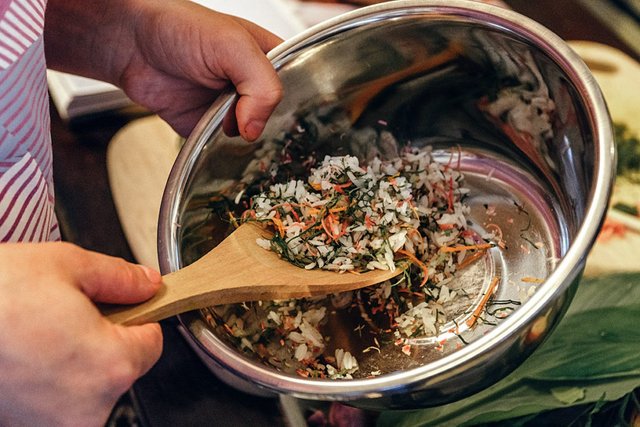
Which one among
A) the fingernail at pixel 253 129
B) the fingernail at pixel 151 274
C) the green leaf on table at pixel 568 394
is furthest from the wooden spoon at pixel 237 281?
the green leaf on table at pixel 568 394

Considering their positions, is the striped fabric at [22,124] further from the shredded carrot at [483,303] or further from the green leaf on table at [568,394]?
the green leaf on table at [568,394]

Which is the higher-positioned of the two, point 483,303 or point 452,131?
point 452,131

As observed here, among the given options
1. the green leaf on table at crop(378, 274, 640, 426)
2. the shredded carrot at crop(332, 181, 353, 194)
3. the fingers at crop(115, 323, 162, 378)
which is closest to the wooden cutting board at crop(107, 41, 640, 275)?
the green leaf on table at crop(378, 274, 640, 426)

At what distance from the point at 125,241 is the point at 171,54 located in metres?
0.32

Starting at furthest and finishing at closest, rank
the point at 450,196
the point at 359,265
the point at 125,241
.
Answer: the point at 125,241 → the point at 450,196 → the point at 359,265

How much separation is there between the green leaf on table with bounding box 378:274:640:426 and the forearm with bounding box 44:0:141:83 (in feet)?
1.99

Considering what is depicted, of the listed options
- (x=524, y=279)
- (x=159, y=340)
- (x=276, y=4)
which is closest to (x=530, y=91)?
(x=524, y=279)

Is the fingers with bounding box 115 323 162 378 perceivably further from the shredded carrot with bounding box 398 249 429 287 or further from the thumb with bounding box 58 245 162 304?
the shredded carrot with bounding box 398 249 429 287

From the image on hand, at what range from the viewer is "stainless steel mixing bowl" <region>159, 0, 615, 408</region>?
2.24ft

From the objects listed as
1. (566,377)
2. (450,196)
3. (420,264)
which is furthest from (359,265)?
(566,377)

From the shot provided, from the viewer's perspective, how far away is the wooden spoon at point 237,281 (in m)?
0.63

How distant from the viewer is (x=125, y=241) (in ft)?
3.47

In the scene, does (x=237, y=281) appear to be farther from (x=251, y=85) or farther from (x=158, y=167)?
(x=158, y=167)

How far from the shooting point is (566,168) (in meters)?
A: 0.81
